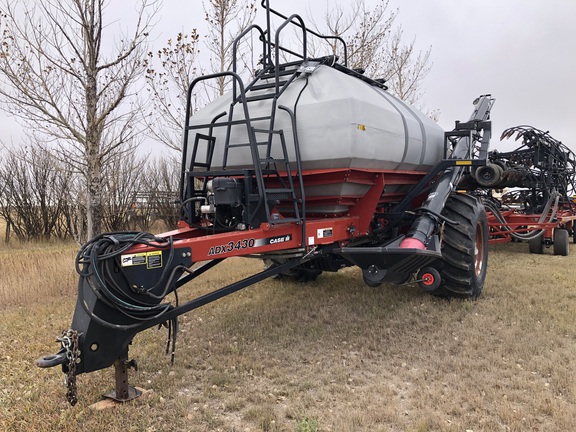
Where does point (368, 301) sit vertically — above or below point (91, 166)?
below

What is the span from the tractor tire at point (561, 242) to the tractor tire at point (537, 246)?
0.98 ft

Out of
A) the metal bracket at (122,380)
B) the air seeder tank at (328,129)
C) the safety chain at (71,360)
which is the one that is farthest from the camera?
the air seeder tank at (328,129)

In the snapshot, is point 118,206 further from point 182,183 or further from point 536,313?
point 536,313

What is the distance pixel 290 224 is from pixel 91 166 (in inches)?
182

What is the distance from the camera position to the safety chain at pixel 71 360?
288 centimetres

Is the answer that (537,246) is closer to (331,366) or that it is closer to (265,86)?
(331,366)

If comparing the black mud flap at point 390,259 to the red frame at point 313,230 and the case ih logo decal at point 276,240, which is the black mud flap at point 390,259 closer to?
the red frame at point 313,230

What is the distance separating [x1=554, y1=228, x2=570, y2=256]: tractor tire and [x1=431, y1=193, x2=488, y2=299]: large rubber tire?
495 centimetres

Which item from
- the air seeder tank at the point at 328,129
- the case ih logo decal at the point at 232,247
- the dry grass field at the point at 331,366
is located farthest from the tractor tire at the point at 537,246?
the case ih logo decal at the point at 232,247

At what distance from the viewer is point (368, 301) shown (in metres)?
5.99

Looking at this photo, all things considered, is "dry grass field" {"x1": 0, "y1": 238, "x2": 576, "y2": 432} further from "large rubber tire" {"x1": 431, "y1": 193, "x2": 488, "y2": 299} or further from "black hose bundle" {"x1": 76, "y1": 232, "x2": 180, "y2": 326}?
"black hose bundle" {"x1": 76, "y1": 232, "x2": 180, "y2": 326}

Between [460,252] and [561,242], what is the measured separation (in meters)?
5.66

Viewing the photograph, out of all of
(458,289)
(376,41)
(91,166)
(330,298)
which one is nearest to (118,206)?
(91,166)

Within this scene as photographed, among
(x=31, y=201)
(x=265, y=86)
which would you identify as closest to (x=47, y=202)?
(x=31, y=201)
